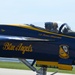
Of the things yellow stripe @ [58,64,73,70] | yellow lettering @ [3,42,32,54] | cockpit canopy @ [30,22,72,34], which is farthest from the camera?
cockpit canopy @ [30,22,72,34]

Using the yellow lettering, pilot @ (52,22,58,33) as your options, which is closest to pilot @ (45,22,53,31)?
pilot @ (52,22,58,33)

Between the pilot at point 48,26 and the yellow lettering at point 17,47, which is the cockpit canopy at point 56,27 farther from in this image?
the yellow lettering at point 17,47

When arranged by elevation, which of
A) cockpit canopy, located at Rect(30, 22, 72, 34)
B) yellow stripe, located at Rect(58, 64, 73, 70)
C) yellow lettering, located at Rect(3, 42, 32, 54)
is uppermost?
cockpit canopy, located at Rect(30, 22, 72, 34)

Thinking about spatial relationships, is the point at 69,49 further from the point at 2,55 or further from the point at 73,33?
the point at 2,55

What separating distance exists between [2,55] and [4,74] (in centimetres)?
639

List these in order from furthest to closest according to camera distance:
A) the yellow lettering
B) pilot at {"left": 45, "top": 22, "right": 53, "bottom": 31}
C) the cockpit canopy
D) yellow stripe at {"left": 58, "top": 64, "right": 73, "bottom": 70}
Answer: pilot at {"left": 45, "top": 22, "right": 53, "bottom": 31} → the cockpit canopy → the yellow lettering → yellow stripe at {"left": 58, "top": 64, "right": 73, "bottom": 70}

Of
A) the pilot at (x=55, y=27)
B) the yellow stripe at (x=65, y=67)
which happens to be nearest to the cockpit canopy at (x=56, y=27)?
the pilot at (x=55, y=27)

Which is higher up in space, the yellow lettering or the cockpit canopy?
the cockpit canopy

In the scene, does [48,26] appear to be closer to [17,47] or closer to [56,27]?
[56,27]

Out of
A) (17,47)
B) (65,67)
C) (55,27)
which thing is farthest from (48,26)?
(65,67)

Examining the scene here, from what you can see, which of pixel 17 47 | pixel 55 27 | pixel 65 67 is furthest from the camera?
pixel 55 27

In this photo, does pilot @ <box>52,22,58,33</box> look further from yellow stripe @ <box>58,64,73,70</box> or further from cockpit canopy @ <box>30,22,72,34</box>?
yellow stripe @ <box>58,64,73,70</box>

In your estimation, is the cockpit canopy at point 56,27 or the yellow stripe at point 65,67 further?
the cockpit canopy at point 56,27

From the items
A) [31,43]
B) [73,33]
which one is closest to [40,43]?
[31,43]
